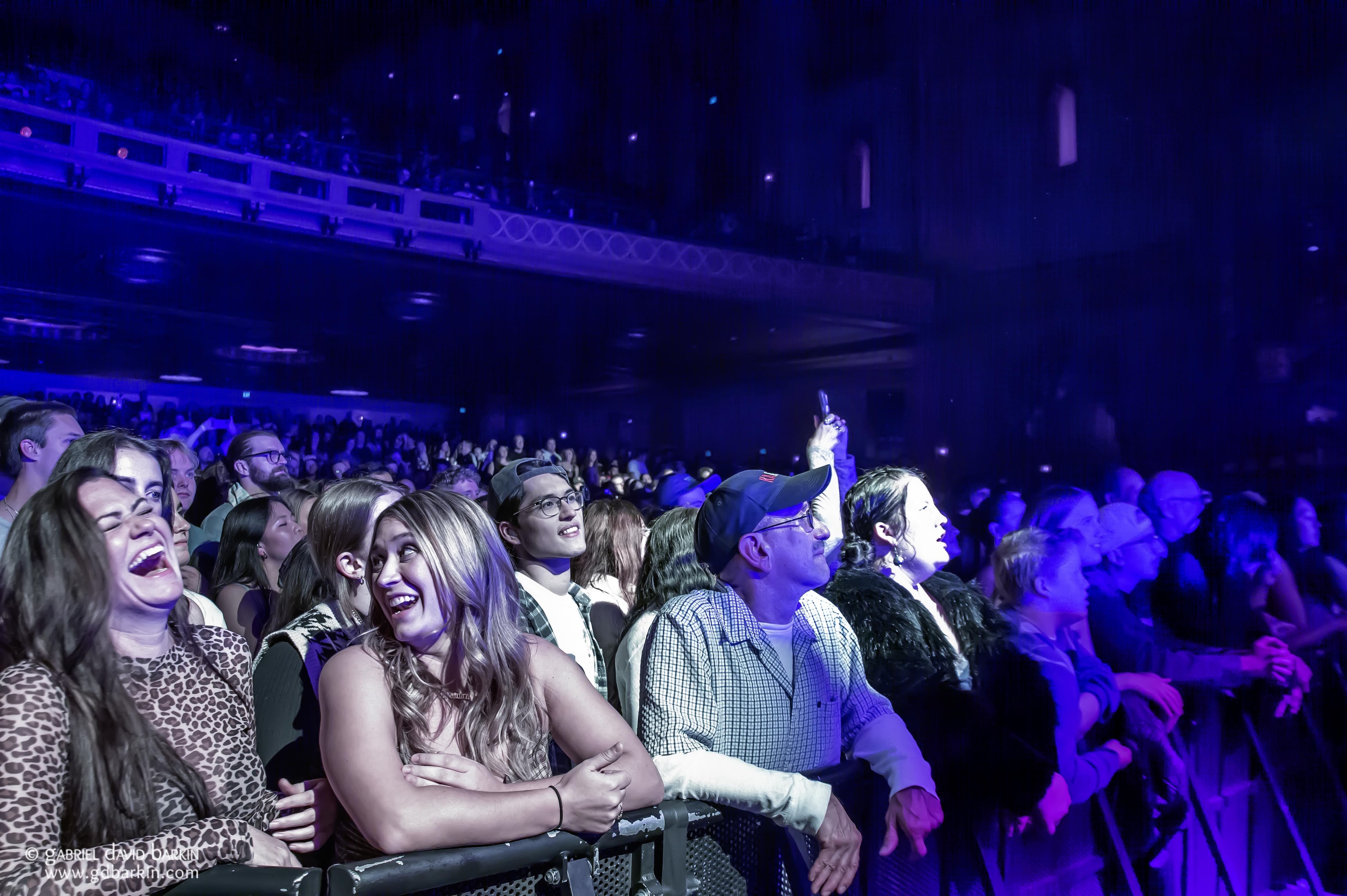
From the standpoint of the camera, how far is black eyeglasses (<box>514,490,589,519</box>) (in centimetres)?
253

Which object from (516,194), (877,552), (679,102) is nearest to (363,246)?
(516,194)

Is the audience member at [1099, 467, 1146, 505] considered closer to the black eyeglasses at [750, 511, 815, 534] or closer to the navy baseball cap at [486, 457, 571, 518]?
the black eyeglasses at [750, 511, 815, 534]

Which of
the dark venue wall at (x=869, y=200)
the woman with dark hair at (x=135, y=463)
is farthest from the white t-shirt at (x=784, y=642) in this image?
the dark venue wall at (x=869, y=200)

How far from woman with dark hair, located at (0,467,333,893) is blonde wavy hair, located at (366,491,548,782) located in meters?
0.27

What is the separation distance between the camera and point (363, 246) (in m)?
12.4

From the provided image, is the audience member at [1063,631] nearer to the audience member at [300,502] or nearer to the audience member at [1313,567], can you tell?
the audience member at [1313,567]

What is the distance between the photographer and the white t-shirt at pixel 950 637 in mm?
2447

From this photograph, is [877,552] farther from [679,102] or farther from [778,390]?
[778,390]

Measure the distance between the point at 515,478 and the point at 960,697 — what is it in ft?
4.48

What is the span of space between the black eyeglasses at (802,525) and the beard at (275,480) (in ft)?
9.92

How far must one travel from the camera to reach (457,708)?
4.90 feet

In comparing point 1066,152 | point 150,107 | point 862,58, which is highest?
point 862,58

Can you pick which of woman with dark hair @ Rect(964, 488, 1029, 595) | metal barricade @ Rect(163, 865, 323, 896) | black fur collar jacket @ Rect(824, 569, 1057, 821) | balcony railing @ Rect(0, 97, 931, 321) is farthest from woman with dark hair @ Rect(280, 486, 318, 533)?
balcony railing @ Rect(0, 97, 931, 321)

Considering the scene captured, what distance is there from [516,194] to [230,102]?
14.7ft
